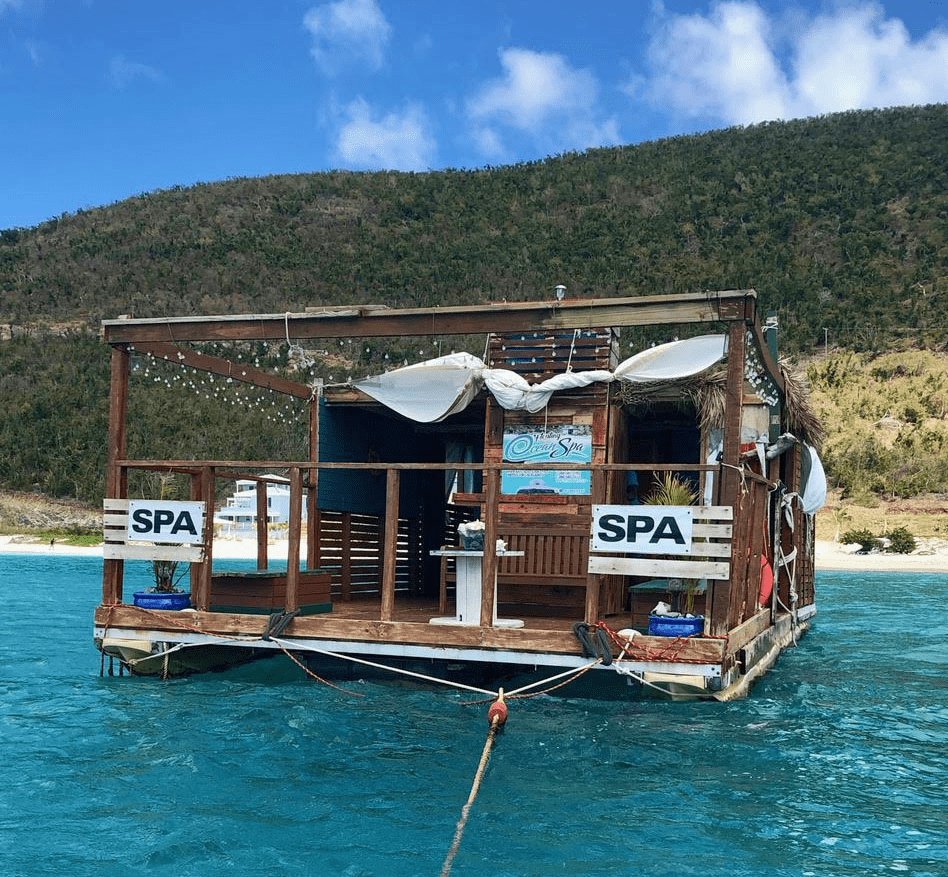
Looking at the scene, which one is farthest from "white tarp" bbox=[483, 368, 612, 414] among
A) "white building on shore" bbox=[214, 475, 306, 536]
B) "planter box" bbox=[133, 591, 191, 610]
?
"white building on shore" bbox=[214, 475, 306, 536]

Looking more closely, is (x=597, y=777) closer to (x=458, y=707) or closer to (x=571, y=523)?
(x=458, y=707)

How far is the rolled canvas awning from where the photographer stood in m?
10.8

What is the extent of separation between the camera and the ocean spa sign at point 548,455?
11445 mm

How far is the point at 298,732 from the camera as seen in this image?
344 inches

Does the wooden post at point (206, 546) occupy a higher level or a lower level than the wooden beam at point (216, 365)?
lower

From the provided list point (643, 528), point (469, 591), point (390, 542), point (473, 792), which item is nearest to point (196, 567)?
point (390, 542)

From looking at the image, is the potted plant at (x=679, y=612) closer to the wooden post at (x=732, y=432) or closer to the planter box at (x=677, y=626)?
the planter box at (x=677, y=626)

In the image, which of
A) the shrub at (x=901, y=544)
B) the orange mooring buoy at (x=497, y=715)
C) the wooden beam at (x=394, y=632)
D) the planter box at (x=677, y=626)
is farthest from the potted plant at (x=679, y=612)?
the shrub at (x=901, y=544)

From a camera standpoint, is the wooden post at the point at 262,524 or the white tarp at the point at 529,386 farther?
the wooden post at the point at 262,524

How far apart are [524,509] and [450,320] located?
2836 millimetres

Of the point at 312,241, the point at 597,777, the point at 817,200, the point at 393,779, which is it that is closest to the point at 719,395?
the point at 597,777

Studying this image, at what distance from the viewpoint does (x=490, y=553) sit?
896 cm

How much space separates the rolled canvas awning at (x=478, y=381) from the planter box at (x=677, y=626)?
2.75 meters

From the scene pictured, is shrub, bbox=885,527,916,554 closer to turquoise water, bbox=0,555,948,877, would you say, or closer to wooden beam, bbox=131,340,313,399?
turquoise water, bbox=0,555,948,877
